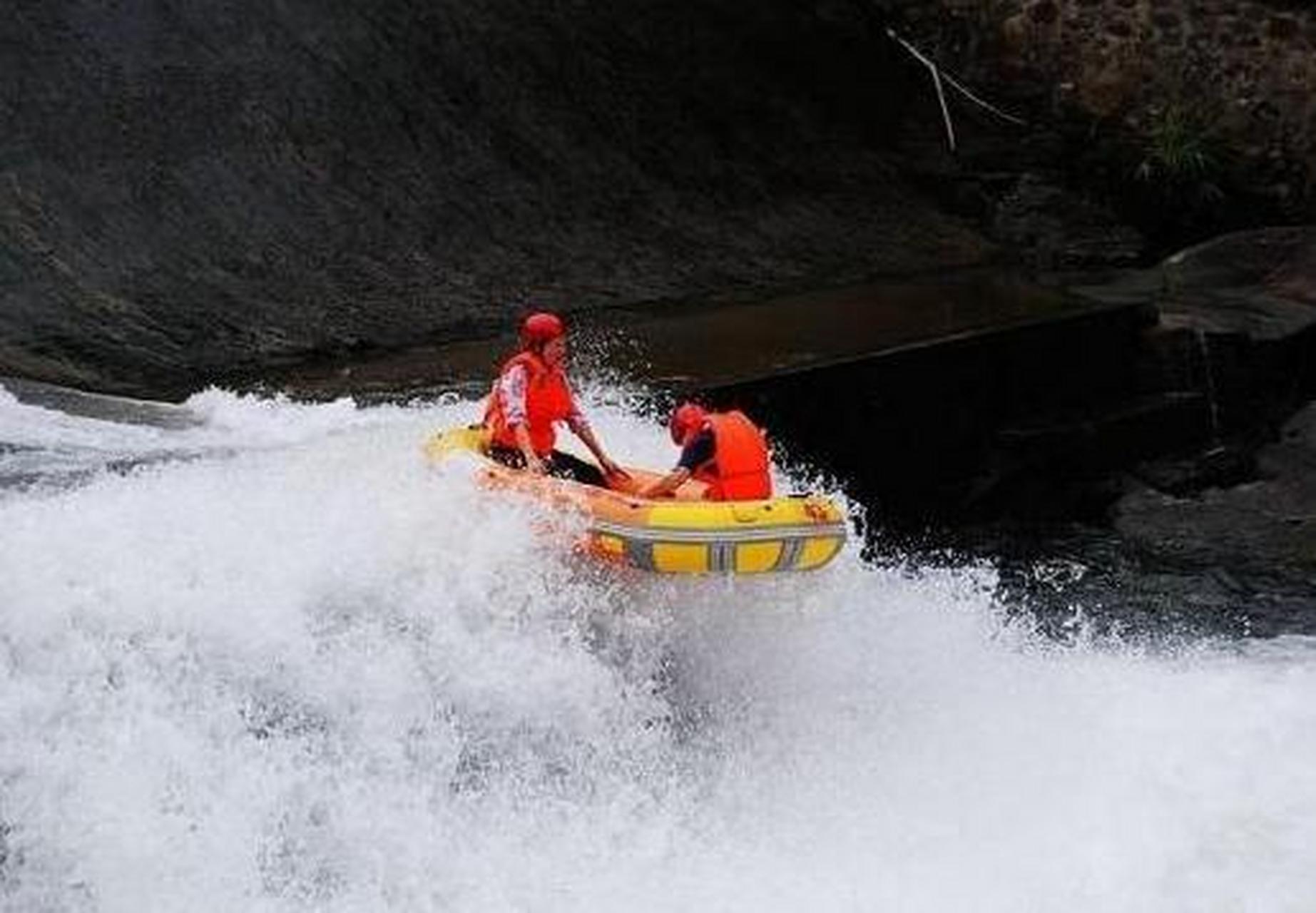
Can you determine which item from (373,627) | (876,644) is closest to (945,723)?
(876,644)

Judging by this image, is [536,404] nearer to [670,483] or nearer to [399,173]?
[670,483]

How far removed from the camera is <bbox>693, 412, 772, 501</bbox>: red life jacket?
738 cm

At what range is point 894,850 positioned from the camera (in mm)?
6875

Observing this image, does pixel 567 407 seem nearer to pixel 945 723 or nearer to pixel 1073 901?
pixel 945 723

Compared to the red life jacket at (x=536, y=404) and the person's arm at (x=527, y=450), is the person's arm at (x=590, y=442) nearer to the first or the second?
the red life jacket at (x=536, y=404)

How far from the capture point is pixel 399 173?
40.5ft

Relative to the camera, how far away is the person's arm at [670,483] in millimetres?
7395

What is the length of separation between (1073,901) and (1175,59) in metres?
10.3

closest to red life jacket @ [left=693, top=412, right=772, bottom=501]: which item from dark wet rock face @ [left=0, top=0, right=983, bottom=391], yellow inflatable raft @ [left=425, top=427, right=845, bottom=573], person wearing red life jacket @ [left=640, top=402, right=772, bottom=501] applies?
person wearing red life jacket @ [left=640, top=402, right=772, bottom=501]

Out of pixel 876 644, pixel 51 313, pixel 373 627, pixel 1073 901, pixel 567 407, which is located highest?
pixel 51 313

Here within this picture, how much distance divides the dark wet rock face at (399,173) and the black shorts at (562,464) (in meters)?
2.99

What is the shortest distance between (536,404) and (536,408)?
0.6 inches

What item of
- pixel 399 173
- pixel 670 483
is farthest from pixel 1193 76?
pixel 670 483

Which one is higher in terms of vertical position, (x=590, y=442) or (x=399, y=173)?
(x=399, y=173)
